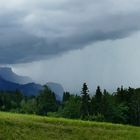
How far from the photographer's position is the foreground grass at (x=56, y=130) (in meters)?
36.6

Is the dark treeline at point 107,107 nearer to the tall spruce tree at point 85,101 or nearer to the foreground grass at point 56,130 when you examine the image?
the tall spruce tree at point 85,101

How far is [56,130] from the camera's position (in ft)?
128

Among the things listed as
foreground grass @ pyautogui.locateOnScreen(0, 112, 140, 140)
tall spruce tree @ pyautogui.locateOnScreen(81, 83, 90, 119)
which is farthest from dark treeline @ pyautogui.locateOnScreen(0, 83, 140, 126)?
foreground grass @ pyautogui.locateOnScreen(0, 112, 140, 140)

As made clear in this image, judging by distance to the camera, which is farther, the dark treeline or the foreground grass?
the dark treeline

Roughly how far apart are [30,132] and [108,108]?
3138 inches

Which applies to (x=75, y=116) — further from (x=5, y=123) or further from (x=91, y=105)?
(x=5, y=123)

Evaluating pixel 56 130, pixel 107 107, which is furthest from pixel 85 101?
pixel 56 130

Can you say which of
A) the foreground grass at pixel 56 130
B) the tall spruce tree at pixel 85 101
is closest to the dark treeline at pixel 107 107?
the tall spruce tree at pixel 85 101

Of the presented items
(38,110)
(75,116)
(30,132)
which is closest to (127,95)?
(75,116)

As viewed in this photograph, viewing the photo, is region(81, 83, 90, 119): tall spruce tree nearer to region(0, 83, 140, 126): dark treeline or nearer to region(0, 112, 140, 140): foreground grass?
region(0, 83, 140, 126): dark treeline

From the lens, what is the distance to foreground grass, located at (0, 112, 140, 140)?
3659cm

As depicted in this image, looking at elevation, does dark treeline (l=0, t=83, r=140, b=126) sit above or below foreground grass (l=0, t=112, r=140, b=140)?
above

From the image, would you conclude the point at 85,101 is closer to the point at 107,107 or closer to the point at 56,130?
the point at 107,107

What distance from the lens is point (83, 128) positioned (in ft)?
134
